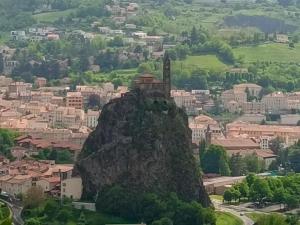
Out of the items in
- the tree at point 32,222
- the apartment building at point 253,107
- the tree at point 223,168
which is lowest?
the apartment building at point 253,107

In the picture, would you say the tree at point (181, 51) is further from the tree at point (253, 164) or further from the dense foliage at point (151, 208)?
the dense foliage at point (151, 208)

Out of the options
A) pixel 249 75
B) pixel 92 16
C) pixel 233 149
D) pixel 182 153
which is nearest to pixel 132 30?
pixel 92 16

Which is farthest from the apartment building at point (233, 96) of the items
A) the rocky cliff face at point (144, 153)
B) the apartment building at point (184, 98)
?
the rocky cliff face at point (144, 153)

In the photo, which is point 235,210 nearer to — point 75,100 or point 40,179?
point 40,179

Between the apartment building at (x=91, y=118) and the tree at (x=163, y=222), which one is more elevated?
the tree at (x=163, y=222)

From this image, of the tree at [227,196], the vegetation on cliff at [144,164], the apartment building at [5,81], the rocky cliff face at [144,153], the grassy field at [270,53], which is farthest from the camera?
the grassy field at [270,53]

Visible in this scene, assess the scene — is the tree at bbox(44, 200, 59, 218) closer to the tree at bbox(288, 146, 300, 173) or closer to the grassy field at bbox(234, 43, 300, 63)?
the tree at bbox(288, 146, 300, 173)

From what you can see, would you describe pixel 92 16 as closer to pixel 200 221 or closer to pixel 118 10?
pixel 118 10
